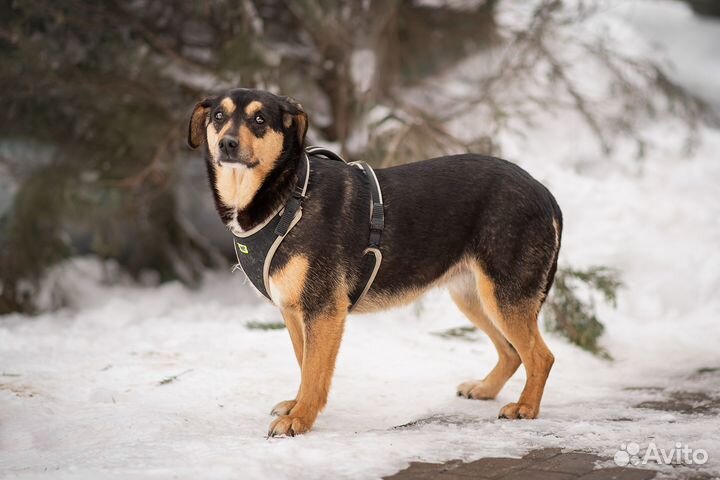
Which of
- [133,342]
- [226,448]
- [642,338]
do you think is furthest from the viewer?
[642,338]

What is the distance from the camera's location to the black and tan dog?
4098 millimetres

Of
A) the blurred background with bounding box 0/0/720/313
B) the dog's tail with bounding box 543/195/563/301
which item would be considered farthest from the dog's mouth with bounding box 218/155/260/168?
the blurred background with bounding box 0/0/720/313

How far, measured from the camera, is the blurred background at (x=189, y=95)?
25.9 feet

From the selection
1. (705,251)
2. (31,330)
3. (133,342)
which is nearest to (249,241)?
(133,342)

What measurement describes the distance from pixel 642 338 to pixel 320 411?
3677 mm

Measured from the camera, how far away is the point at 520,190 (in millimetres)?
4535

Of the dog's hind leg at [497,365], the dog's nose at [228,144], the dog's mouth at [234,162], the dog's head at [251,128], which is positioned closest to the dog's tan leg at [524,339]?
the dog's hind leg at [497,365]

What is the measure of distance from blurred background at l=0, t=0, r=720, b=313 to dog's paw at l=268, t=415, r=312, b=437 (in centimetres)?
375

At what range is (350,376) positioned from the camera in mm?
5363

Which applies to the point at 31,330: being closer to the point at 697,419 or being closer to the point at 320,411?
the point at 320,411

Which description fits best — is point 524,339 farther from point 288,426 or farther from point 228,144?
point 228,144

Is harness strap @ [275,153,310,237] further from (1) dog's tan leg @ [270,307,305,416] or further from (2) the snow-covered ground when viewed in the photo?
(2) the snow-covered ground

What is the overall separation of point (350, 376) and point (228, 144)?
2.13 meters

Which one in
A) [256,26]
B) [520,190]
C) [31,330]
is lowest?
[31,330]
